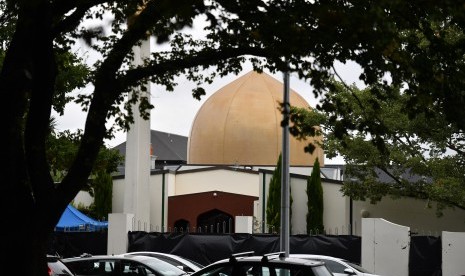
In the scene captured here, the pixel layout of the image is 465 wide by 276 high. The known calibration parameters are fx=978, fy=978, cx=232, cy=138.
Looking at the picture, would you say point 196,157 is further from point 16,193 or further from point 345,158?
point 16,193

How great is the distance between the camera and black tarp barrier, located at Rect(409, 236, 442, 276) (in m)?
27.0

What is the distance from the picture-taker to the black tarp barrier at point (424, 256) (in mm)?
26953

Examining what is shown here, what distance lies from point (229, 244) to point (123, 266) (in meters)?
8.11

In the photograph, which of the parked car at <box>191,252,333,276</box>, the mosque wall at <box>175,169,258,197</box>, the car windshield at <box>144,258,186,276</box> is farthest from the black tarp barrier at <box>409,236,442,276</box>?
the mosque wall at <box>175,169,258,197</box>

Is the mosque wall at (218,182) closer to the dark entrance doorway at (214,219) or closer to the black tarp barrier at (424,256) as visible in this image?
the dark entrance doorway at (214,219)

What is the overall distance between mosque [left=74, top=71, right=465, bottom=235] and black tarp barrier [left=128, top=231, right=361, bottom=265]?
186 inches

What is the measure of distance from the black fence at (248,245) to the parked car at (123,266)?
7.42 m

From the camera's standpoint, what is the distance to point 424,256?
27000 mm

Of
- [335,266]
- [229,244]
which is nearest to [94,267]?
[335,266]

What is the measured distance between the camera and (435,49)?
11961 millimetres

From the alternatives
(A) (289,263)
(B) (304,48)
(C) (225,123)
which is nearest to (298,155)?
(C) (225,123)

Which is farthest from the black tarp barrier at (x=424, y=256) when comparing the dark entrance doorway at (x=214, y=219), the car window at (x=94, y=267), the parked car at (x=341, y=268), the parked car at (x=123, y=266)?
the dark entrance doorway at (x=214, y=219)

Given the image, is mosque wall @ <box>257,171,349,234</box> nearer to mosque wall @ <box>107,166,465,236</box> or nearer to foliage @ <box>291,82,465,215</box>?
mosque wall @ <box>107,166,465,236</box>

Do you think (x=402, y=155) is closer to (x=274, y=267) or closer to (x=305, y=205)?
(x=305, y=205)
